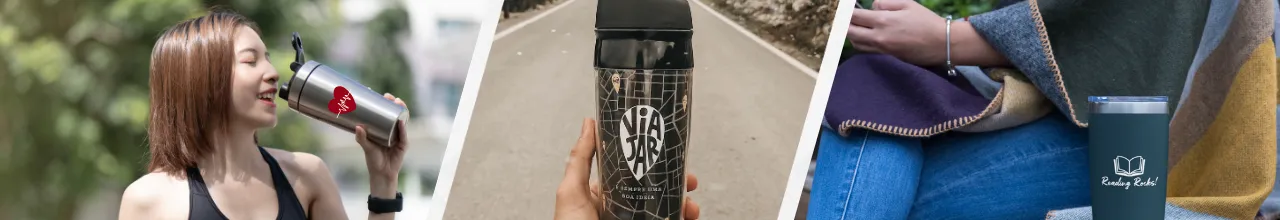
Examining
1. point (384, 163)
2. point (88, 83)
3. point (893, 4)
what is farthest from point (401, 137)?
point (88, 83)

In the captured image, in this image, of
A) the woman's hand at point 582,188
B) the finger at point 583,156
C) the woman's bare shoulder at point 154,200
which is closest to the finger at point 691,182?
the woman's hand at point 582,188

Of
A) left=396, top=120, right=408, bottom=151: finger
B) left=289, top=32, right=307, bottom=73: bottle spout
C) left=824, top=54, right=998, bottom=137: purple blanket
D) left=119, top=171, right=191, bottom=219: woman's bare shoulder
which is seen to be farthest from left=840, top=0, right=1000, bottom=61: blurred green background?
left=119, top=171, right=191, bottom=219: woman's bare shoulder

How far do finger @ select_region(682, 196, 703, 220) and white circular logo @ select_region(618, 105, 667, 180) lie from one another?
14cm

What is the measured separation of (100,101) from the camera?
9.41 ft

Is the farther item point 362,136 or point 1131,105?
point 362,136

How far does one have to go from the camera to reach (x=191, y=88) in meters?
1.17

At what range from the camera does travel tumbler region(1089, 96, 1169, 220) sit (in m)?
1.02

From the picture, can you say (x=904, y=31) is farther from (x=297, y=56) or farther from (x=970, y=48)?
(x=297, y=56)

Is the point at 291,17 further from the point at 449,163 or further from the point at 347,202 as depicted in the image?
the point at 449,163

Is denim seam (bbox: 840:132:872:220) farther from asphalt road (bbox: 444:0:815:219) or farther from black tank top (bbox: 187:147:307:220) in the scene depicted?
black tank top (bbox: 187:147:307:220)

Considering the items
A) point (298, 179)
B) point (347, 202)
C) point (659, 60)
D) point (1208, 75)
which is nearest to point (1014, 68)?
point (1208, 75)

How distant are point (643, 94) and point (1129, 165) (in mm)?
525

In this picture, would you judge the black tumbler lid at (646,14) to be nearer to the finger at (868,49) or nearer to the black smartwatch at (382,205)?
the finger at (868,49)

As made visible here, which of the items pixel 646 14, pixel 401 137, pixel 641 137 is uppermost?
pixel 646 14
